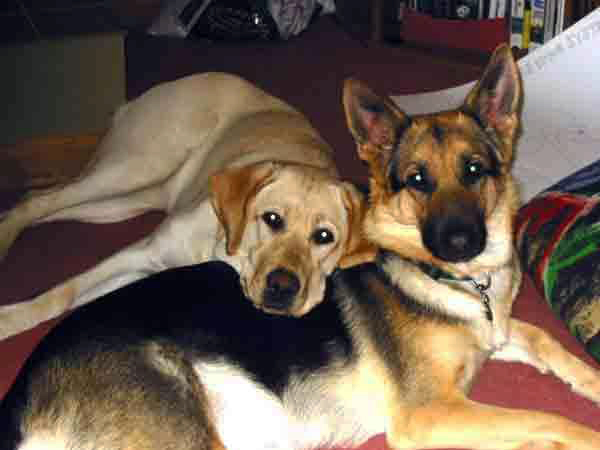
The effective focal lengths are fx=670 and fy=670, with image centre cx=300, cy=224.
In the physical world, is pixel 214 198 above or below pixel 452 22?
above

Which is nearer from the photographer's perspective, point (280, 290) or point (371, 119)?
point (280, 290)

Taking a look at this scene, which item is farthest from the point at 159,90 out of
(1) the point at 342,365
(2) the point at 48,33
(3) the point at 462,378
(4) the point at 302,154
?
(2) the point at 48,33

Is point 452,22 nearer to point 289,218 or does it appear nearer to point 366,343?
point 289,218

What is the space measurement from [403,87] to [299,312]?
2.49m

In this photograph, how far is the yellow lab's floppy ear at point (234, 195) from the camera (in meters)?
2.68

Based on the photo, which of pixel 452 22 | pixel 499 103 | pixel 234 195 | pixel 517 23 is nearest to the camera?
pixel 499 103

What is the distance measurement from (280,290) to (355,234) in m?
0.44

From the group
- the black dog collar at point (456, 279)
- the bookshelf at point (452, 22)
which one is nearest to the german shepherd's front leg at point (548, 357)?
the black dog collar at point (456, 279)

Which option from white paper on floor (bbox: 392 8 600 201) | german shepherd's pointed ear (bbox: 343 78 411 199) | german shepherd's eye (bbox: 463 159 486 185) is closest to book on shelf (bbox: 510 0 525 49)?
white paper on floor (bbox: 392 8 600 201)

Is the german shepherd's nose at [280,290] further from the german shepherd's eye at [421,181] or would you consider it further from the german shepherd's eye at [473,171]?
the german shepherd's eye at [473,171]

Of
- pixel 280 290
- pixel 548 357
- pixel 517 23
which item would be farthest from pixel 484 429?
pixel 517 23

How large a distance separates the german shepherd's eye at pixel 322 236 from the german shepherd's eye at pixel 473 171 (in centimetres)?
60

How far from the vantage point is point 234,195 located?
2701 millimetres

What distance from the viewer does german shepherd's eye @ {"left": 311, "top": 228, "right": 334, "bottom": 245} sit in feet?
8.97
